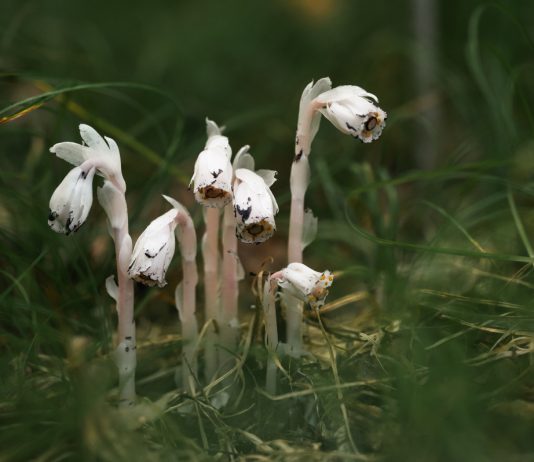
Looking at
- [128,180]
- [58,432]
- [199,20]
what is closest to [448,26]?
[199,20]

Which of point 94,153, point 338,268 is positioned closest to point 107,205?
point 94,153

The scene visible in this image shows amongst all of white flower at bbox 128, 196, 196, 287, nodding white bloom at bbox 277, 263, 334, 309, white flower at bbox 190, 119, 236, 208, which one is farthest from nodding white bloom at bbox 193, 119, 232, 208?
nodding white bloom at bbox 277, 263, 334, 309

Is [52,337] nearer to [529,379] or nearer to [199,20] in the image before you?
[529,379]

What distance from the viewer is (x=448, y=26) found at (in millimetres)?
3752

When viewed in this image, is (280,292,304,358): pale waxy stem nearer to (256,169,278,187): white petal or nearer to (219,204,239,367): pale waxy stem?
(219,204,239,367): pale waxy stem

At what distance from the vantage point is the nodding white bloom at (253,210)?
1413 millimetres

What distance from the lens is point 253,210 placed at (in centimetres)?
142

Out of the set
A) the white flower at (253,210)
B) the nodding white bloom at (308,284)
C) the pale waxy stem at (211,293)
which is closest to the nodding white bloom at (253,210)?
the white flower at (253,210)

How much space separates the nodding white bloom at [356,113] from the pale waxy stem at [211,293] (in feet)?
1.25

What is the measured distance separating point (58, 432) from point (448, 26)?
3106mm

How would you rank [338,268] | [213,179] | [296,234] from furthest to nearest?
[338,268] → [296,234] → [213,179]

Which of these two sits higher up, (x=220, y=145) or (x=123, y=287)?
(x=220, y=145)

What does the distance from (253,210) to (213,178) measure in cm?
10

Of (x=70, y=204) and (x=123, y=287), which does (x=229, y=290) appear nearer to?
(x=123, y=287)
